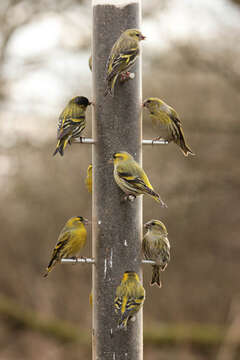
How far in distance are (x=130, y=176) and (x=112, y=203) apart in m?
0.45

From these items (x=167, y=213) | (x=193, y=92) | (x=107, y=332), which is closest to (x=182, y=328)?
(x=167, y=213)

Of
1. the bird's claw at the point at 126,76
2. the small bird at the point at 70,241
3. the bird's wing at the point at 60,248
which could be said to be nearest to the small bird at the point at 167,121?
the bird's claw at the point at 126,76

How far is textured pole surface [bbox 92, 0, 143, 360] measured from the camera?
5.23m

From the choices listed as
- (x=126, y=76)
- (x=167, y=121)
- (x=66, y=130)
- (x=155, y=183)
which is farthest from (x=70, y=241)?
(x=155, y=183)

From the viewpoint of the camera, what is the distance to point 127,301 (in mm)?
4828

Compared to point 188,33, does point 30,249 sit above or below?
below

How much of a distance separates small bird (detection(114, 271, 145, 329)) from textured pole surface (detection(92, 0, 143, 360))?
31cm

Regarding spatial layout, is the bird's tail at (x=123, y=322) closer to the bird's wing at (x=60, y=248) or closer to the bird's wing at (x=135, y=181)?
the bird's wing at (x=60, y=248)

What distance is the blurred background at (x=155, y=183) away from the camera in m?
13.8

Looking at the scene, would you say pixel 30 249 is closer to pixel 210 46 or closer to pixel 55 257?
pixel 210 46

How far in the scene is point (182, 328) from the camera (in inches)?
627

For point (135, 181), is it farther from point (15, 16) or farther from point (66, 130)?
point (15, 16)

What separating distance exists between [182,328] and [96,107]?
456 inches

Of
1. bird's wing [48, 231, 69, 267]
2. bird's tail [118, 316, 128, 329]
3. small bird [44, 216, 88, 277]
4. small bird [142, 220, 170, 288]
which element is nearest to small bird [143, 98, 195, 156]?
small bird [142, 220, 170, 288]
